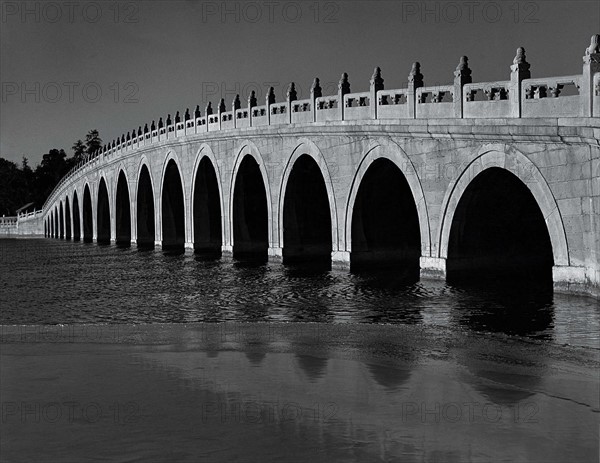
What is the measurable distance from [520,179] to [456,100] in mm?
2649

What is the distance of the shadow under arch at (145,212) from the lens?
5281 cm

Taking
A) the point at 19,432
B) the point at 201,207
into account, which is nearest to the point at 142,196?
the point at 201,207

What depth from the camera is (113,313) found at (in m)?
16.9

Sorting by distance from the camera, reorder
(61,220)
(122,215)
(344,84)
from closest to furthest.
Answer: (344,84), (122,215), (61,220)

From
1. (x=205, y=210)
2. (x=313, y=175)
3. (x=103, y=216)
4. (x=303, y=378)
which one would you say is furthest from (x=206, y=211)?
(x=303, y=378)

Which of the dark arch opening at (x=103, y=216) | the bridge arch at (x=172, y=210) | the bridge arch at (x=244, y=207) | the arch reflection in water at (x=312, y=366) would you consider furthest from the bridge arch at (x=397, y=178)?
the dark arch opening at (x=103, y=216)

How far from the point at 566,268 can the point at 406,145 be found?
7112 mm

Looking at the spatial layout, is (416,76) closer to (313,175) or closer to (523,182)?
(523,182)

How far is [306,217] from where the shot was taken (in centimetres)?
3247

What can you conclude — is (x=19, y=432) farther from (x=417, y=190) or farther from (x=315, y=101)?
(x=315, y=101)

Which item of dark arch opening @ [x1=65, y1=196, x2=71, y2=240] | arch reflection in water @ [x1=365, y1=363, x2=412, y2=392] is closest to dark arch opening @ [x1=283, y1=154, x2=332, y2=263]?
arch reflection in water @ [x1=365, y1=363, x2=412, y2=392]

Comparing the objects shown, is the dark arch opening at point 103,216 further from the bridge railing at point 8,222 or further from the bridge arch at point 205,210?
the bridge railing at point 8,222

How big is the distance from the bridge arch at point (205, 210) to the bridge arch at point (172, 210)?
15.3 feet

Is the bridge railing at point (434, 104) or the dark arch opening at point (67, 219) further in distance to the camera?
the dark arch opening at point (67, 219)
